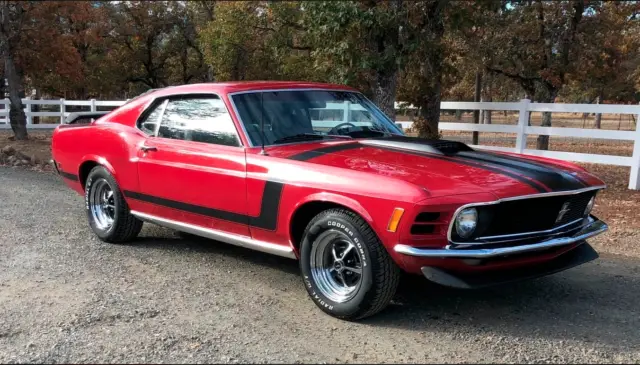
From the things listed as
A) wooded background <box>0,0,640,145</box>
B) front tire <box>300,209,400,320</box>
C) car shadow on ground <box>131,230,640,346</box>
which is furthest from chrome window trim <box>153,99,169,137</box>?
wooded background <box>0,0,640,145</box>

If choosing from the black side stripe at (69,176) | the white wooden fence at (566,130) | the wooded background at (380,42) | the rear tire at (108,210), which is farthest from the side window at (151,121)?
the white wooden fence at (566,130)

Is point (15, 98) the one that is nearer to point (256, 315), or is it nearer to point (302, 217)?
point (302, 217)

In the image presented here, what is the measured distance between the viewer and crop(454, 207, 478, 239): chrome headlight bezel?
11.7 ft

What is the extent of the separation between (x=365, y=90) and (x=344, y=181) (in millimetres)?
7778

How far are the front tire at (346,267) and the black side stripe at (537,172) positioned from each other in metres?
1.12

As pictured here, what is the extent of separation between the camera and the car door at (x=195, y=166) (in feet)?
15.0

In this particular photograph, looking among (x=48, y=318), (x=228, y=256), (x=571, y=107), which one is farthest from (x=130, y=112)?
(x=571, y=107)

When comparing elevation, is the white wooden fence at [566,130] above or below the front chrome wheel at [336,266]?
above

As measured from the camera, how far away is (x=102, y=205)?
20.1 ft

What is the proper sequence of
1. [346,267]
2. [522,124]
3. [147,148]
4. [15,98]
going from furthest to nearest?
[15,98], [522,124], [147,148], [346,267]

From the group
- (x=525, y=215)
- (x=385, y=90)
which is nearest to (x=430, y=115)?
(x=385, y=90)

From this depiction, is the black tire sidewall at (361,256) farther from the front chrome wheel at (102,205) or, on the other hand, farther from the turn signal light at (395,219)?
the front chrome wheel at (102,205)

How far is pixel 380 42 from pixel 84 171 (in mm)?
5757

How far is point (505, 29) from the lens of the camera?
16.3 m
